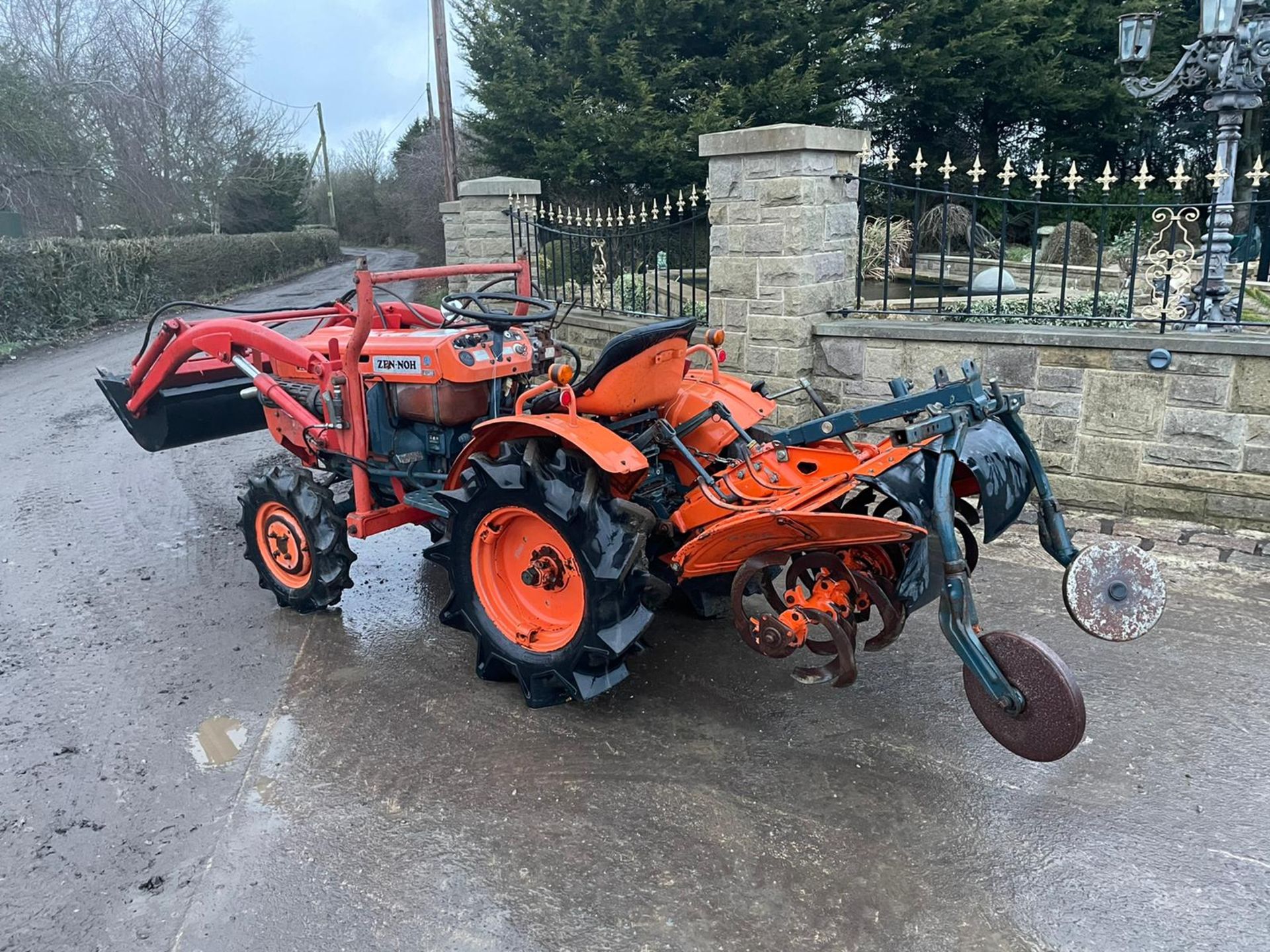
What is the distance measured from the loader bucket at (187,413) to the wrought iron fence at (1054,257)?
3594mm

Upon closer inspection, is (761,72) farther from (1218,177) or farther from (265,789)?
(265,789)

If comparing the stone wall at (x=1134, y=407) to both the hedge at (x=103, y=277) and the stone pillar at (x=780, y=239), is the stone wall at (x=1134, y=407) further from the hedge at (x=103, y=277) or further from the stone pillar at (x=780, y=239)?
the hedge at (x=103, y=277)

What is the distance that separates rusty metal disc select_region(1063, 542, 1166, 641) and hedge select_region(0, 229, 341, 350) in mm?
14491

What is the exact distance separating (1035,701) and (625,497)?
1.59 m

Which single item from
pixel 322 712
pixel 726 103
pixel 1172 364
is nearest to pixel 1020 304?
pixel 1172 364

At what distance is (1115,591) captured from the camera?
278 centimetres

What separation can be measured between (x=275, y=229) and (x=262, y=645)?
31.9 m

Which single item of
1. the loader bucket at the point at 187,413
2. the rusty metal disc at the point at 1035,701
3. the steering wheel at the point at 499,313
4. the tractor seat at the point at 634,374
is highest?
the steering wheel at the point at 499,313

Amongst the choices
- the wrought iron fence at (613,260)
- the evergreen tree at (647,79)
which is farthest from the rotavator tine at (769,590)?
the evergreen tree at (647,79)

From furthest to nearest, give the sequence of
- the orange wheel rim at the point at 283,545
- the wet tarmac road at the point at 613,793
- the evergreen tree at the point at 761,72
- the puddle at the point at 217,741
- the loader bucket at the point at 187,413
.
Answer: the evergreen tree at the point at 761,72 < the loader bucket at the point at 187,413 < the orange wheel rim at the point at 283,545 < the puddle at the point at 217,741 < the wet tarmac road at the point at 613,793

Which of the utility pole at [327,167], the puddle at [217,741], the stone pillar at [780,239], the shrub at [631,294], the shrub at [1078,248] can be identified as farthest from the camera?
the utility pole at [327,167]

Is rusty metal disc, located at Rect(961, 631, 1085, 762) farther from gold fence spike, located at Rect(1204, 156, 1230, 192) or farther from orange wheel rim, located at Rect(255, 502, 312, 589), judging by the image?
gold fence spike, located at Rect(1204, 156, 1230, 192)

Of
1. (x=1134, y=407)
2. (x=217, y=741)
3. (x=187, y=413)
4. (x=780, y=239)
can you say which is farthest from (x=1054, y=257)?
(x=217, y=741)

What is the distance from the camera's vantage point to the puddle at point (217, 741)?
334 centimetres
